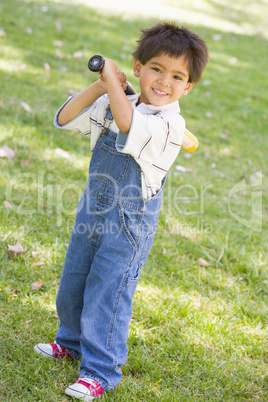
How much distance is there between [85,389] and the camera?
6.73 feet

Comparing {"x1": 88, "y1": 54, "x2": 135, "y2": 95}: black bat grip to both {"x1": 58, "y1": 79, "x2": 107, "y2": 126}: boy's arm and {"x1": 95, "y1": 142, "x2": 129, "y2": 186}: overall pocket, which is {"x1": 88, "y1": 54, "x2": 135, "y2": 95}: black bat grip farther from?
{"x1": 95, "y1": 142, "x2": 129, "y2": 186}: overall pocket

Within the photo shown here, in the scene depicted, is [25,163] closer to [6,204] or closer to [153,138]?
[6,204]

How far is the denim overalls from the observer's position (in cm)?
198

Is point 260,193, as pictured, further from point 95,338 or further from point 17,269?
point 95,338

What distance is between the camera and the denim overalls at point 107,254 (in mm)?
1984

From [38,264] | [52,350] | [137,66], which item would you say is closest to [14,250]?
[38,264]

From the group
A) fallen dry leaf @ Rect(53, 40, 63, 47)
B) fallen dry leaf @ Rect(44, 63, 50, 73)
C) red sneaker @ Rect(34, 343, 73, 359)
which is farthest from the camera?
fallen dry leaf @ Rect(53, 40, 63, 47)

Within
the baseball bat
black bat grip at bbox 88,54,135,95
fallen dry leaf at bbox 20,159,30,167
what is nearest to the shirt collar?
the baseball bat

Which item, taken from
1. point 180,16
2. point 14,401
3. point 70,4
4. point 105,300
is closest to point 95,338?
point 105,300

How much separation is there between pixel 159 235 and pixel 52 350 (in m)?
1.45

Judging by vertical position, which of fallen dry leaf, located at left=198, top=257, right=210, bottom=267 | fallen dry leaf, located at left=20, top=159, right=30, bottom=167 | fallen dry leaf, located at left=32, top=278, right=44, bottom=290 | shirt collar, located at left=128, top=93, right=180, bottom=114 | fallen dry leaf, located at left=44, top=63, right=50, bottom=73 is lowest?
fallen dry leaf, located at left=32, top=278, right=44, bottom=290

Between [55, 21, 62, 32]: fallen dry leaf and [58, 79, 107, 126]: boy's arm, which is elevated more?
[55, 21, 62, 32]: fallen dry leaf

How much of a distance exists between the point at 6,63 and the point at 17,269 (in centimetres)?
340

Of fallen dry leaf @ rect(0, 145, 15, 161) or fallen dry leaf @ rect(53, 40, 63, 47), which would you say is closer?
fallen dry leaf @ rect(0, 145, 15, 161)
